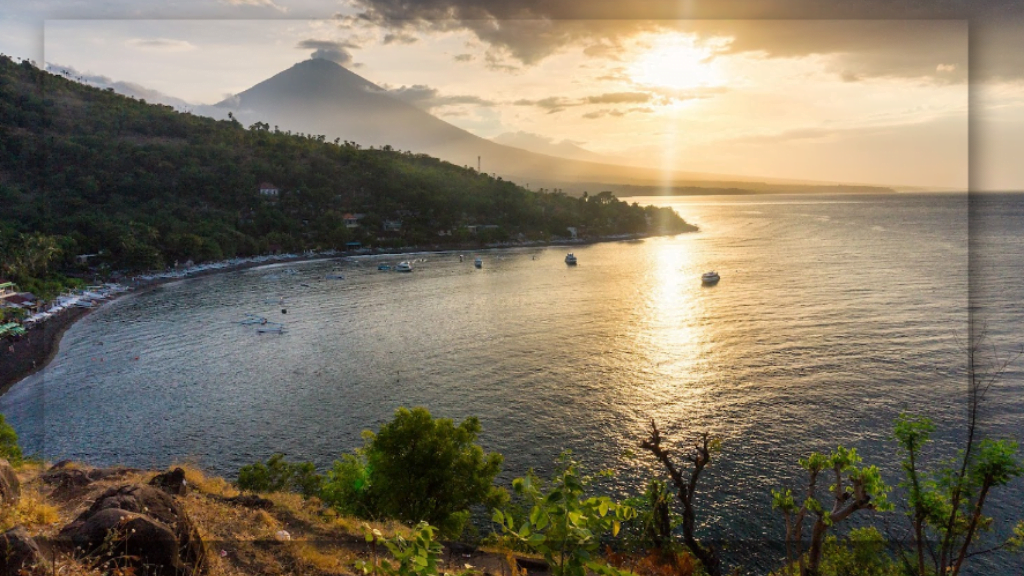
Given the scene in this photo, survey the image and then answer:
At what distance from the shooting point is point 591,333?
1812 centimetres

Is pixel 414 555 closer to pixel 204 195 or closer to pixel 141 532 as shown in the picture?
pixel 141 532

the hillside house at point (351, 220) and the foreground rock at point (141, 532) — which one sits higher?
the hillside house at point (351, 220)

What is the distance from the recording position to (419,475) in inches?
263

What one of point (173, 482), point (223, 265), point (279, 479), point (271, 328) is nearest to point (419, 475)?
point (173, 482)

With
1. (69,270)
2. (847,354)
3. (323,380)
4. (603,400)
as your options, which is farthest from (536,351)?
(69,270)

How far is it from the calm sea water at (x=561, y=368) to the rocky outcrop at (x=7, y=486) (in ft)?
20.1

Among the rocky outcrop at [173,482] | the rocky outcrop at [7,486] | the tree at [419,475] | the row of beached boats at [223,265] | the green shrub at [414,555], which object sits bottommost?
the tree at [419,475]

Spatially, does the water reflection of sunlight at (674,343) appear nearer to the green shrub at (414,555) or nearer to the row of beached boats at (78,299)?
the green shrub at (414,555)

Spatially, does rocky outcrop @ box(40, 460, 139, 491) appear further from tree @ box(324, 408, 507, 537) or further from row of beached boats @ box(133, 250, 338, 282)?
row of beached boats @ box(133, 250, 338, 282)

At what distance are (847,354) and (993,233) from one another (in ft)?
103

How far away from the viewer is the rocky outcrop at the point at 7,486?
2.98 meters

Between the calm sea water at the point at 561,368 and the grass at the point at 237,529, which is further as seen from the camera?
the calm sea water at the point at 561,368

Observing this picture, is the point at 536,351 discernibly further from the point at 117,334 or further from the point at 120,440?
the point at 117,334

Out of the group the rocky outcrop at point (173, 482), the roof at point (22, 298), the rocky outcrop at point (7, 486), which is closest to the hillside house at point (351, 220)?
the roof at point (22, 298)
